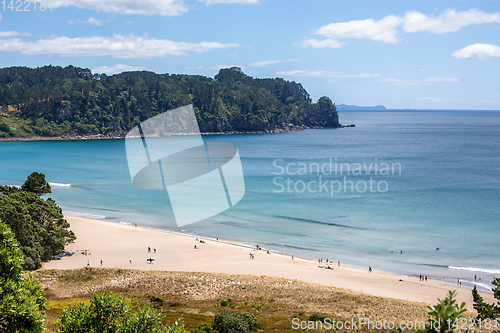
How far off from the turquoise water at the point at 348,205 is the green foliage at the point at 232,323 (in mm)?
19806

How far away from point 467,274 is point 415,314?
47.2 feet

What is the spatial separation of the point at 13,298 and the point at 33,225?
95.7 ft

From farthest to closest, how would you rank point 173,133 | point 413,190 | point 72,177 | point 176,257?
point 173,133 < point 72,177 < point 413,190 < point 176,257

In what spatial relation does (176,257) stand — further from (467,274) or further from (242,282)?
(467,274)

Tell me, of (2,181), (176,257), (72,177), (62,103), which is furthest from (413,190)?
(62,103)

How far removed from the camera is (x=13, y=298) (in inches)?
399

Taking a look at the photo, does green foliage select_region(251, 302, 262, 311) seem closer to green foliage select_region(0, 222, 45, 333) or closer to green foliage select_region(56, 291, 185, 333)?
green foliage select_region(56, 291, 185, 333)

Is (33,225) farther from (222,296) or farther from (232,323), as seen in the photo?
(232,323)

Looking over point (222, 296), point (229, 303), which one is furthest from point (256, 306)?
point (222, 296)

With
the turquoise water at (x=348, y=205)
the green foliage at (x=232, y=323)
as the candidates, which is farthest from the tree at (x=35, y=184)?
the green foliage at (x=232, y=323)

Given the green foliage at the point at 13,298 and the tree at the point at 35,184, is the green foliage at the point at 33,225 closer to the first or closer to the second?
the tree at the point at 35,184

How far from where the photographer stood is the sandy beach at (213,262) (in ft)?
106

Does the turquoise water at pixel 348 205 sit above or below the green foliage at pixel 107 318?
below

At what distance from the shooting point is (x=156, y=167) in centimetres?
10200
